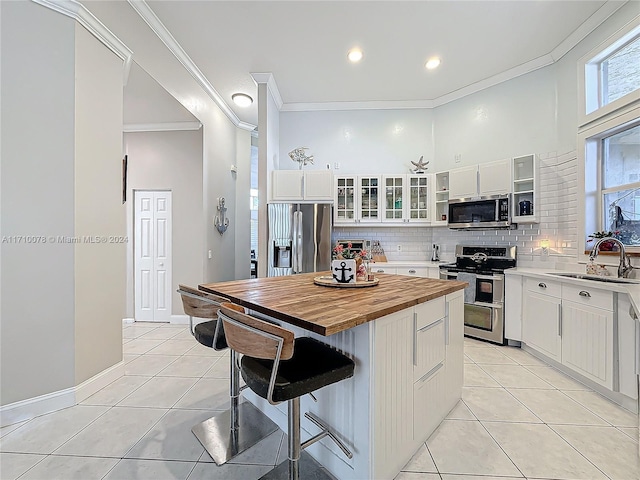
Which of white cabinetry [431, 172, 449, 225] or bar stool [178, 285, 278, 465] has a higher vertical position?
white cabinetry [431, 172, 449, 225]

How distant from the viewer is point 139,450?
70.1 inches

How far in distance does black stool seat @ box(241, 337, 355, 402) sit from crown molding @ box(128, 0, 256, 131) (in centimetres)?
315

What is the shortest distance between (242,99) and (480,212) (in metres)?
3.77

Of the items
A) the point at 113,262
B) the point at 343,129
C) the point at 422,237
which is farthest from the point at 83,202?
the point at 422,237

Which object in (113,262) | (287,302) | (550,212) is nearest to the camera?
(287,302)

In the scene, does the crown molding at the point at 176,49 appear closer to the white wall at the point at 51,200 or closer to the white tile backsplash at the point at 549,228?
the white wall at the point at 51,200

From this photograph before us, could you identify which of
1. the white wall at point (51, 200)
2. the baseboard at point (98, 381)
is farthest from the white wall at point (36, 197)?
the baseboard at point (98, 381)

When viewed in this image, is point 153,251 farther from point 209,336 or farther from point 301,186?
point 209,336

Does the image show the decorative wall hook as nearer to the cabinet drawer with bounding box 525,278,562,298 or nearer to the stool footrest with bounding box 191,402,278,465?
the stool footrest with bounding box 191,402,278,465

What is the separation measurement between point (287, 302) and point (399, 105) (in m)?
4.22

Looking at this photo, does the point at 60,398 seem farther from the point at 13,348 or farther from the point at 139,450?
the point at 139,450

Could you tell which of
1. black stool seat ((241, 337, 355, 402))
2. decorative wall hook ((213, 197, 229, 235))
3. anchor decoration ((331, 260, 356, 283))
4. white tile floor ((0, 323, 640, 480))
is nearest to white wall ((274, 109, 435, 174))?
decorative wall hook ((213, 197, 229, 235))

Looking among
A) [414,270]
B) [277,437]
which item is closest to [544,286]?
[414,270]

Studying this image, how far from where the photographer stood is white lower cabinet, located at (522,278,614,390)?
2.29 meters
